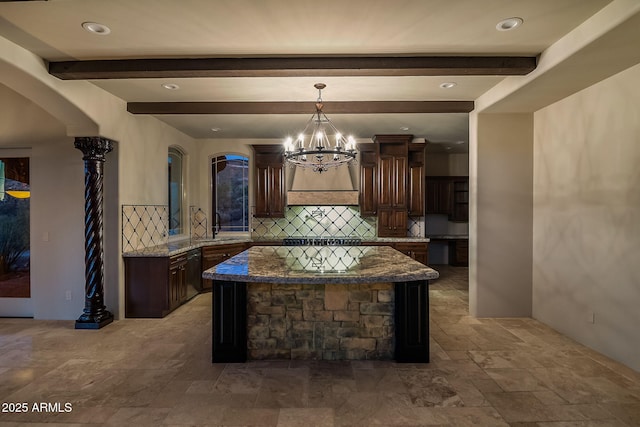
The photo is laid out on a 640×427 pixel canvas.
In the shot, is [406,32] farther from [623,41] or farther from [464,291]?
[464,291]

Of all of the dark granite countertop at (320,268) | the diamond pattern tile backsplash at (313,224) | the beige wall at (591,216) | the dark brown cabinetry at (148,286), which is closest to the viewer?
the dark granite countertop at (320,268)

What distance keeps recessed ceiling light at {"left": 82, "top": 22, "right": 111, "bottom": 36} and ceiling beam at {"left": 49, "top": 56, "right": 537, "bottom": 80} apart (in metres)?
0.50

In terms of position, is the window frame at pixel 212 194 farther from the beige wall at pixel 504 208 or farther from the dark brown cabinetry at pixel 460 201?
the dark brown cabinetry at pixel 460 201

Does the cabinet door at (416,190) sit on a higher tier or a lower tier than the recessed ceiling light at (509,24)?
lower

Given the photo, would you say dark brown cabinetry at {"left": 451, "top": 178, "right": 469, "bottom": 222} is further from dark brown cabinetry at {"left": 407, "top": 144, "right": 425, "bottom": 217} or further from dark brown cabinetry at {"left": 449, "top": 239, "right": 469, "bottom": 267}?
dark brown cabinetry at {"left": 407, "top": 144, "right": 425, "bottom": 217}

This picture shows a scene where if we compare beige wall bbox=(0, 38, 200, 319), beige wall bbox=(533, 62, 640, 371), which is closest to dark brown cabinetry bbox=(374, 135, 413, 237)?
beige wall bbox=(533, 62, 640, 371)

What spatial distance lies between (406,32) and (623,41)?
1500 mm

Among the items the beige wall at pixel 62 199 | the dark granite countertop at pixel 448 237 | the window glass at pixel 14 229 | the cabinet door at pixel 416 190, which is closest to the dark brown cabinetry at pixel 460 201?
the dark granite countertop at pixel 448 237

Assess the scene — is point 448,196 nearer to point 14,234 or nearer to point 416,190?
point 416,190

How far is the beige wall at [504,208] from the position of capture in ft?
14.0

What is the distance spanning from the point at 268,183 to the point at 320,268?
3.53 metres

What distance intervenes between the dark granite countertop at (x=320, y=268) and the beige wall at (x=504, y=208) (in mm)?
1403

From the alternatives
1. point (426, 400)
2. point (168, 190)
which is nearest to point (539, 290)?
point (426, 400)

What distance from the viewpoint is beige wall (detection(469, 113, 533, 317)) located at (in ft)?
14.0
